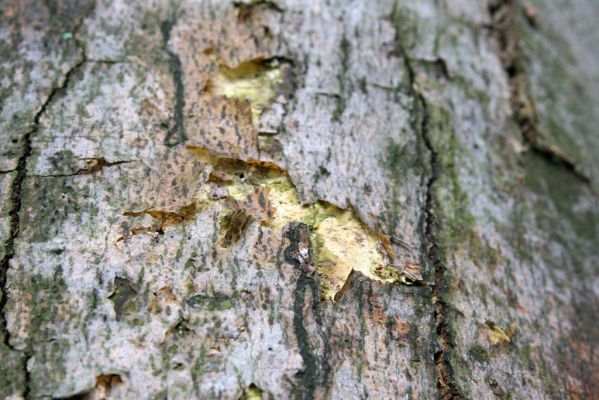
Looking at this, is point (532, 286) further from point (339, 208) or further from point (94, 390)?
point (94, 390)

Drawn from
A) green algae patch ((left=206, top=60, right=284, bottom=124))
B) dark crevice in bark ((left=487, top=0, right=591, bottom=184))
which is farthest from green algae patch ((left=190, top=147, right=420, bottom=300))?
dark crevice in bark ((left=487, top=0, right=591, bottom=184))

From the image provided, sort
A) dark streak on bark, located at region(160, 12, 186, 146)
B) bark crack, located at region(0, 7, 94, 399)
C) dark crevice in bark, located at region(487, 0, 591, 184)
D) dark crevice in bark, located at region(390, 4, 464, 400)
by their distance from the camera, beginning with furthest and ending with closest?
dark crevice in bark, located at region(487, 0, 591, 184) → dark streak on bark, located at region(160, 12, 186, 146) → dark crevice in bark, located at region(390, 4, 464, 400) → bark crack, located at region(0, 7, 94, 399)

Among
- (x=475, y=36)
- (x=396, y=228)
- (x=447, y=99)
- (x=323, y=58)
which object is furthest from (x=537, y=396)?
(x=475, y=36)

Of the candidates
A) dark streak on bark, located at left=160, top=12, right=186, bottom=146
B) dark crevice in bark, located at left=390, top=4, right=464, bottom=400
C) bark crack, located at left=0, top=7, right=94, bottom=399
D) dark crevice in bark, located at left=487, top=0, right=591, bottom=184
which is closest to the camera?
bark crack, located at left=0, top=7, right=94, bottom=399

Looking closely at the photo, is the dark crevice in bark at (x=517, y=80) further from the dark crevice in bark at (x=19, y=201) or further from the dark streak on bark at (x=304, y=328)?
the dark crevice in bark at (x=19, y=201)

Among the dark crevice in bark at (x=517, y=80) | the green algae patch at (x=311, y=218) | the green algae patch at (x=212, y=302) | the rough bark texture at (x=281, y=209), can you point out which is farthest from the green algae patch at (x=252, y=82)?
the dark crevice in bark at (x=517, y=80)

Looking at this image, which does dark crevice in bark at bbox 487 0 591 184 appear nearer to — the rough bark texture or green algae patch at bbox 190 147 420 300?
the rough bark texture
